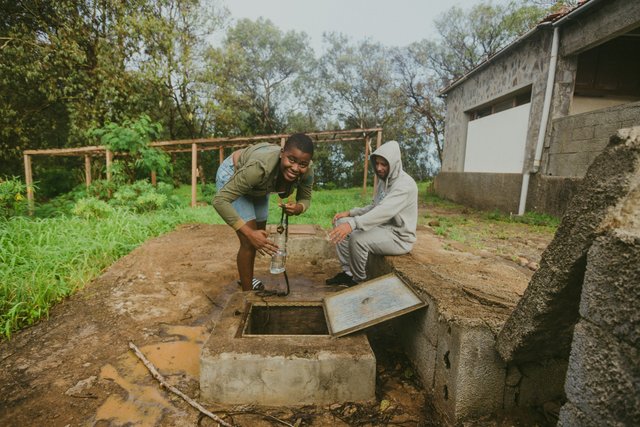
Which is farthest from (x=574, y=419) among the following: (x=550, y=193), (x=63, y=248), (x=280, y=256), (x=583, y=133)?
(x=550, y=193)

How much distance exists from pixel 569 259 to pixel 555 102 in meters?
7.07

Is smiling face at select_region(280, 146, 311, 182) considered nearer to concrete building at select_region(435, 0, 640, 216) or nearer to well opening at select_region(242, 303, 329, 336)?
well opening at select_region(242, 303, 329, 336)

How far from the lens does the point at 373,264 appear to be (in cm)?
365

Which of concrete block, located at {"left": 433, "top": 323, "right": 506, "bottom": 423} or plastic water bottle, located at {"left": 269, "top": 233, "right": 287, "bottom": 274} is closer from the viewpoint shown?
concrete block, located at {"left": 433, "top": 323, "right": 506, "bottom": 423}

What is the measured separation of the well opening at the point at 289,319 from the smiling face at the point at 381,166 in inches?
54.3

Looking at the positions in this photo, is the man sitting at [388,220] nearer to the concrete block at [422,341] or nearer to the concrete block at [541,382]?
the concrete block at [422,341]

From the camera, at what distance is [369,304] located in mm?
2439

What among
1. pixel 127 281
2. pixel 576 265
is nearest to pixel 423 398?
pixel 576 265

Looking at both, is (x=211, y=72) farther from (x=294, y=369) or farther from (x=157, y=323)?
(x=294, y=369)

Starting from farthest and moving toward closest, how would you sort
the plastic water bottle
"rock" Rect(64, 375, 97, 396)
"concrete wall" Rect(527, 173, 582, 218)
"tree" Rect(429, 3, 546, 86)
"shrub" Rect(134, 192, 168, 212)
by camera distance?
"tree" Rect(429, 3, 546, 86)
"shrub" Rect(134, 192, 168, 212)
"concrete wall" Rect(527, 173, 582, 218)
the plastic water bottle
"rock" Rect(64, 375, 97, 396)

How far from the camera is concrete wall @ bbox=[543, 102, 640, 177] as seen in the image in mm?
5309

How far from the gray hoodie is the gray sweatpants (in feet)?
0.19

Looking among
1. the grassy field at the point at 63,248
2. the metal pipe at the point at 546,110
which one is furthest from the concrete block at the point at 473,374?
the metal pipe at the point at 546,110

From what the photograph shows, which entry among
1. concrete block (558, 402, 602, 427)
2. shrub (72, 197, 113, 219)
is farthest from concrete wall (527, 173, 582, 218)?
shrub (72, 197, 113, 219)
